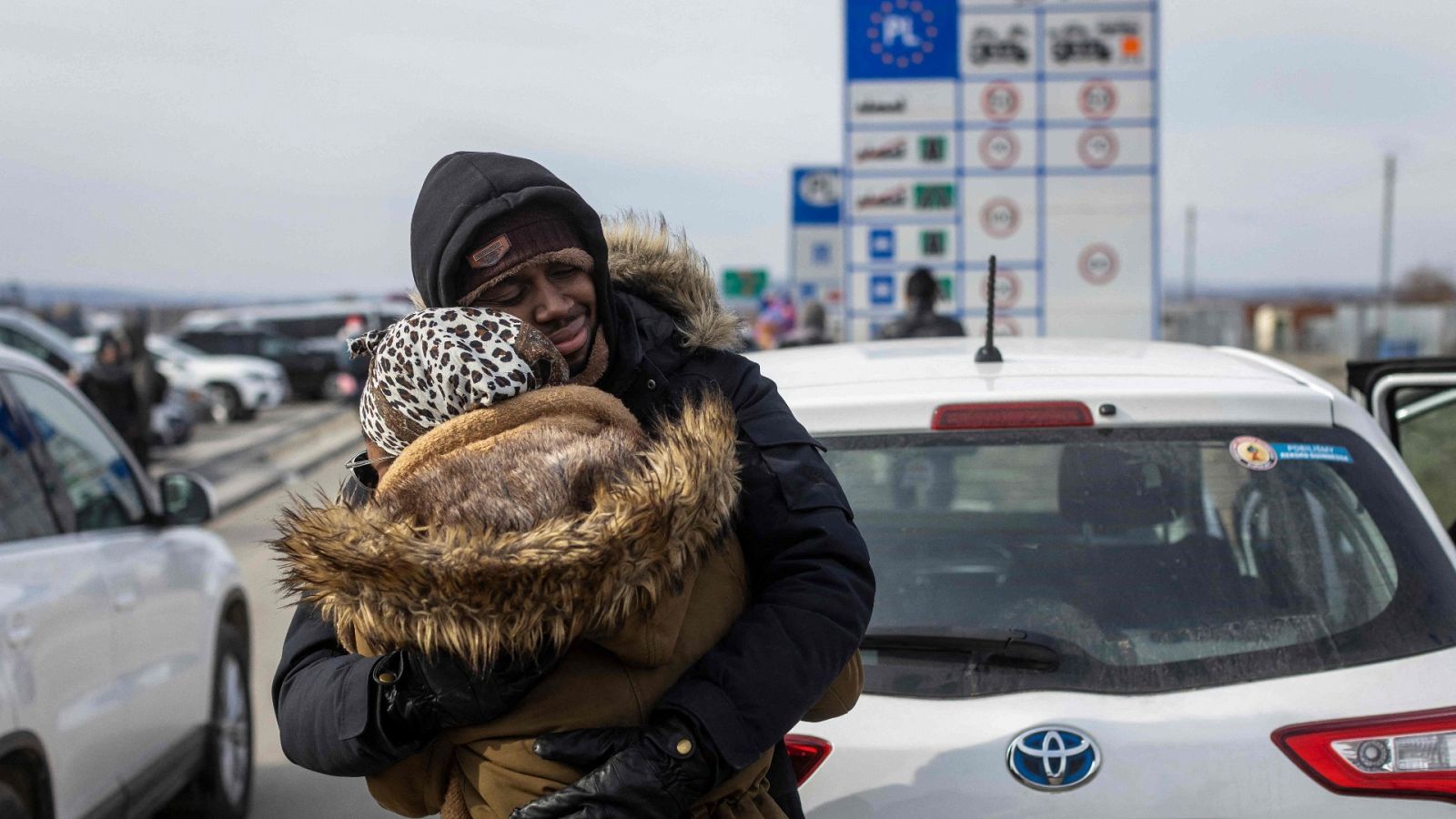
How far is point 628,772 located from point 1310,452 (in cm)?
153

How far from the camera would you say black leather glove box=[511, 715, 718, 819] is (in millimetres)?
1702

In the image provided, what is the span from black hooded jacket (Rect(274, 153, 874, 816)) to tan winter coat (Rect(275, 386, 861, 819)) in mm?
63

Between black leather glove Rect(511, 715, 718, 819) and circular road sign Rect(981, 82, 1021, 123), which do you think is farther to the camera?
circular road sign Rect(981, 82, 1021, 123)

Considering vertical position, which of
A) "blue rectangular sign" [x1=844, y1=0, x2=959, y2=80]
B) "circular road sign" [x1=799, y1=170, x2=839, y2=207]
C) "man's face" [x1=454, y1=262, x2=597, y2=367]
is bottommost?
"man's face" [x1=454, y1=262, x2=597, y2=367]

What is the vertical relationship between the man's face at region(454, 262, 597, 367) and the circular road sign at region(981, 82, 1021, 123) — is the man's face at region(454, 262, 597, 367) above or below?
below

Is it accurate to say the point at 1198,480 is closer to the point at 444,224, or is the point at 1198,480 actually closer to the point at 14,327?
the point at 444,224

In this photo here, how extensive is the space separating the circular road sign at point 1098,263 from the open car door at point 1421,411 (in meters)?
7.58

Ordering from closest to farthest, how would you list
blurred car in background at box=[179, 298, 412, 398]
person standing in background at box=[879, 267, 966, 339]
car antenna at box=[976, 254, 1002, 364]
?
car antenna at box=[976, 254, 1002, 364]
person standing in background at box=[879, 267, 966, 339]
blurred car in background at box=[179, 298, 412, 398]

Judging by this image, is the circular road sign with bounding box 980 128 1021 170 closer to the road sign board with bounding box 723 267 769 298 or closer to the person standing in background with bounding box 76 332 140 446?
the person standing in background with bounding box 76 332 140 446

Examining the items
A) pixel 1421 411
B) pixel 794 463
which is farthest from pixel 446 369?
pixel 1421 411

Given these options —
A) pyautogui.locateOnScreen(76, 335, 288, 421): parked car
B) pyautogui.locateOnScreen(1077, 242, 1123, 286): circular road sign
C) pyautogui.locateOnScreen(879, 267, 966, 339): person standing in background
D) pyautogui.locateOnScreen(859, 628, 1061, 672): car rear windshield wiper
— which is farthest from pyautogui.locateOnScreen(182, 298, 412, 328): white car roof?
pyautogui.locateOnScreen(859, 628, 1061, 672): car rear windshield wiper

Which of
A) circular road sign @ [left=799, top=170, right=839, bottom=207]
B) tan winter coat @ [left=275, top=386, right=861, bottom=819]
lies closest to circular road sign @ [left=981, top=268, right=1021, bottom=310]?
circular road sign @ [left=799, top=170, right=839, bottom=207]

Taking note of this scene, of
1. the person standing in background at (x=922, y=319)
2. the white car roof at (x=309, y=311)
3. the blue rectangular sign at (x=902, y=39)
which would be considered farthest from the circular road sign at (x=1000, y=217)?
the white car roof at (x=309, y=311)

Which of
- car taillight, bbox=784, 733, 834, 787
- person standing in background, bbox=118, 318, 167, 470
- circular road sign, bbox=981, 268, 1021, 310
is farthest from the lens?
person standing in background, bbox=118, 318, 167, 470
